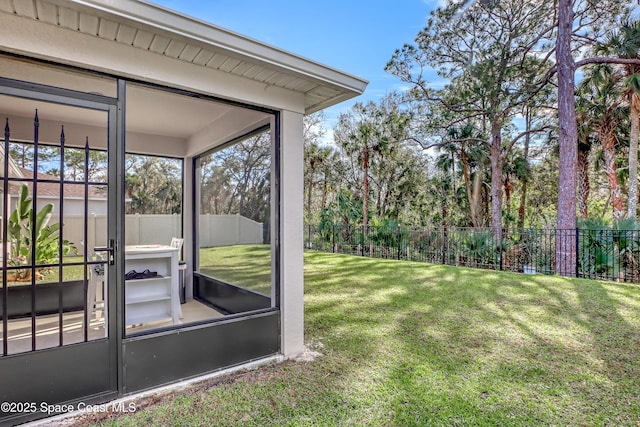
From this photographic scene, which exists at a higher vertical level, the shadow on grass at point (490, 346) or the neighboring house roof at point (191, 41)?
the neighboring house roof at point (191, 41)

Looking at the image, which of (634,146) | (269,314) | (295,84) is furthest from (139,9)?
(634,146)

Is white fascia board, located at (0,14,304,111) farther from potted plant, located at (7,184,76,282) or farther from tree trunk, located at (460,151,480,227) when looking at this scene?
tree trunk, located at (460,151,480,227)

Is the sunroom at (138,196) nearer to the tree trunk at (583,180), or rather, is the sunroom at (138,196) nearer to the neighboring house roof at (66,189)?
the neighboring house roof at (66,189)

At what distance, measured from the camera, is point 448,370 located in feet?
10.0

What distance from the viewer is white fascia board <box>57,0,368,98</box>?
205 cm

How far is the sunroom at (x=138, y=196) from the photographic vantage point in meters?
2.20

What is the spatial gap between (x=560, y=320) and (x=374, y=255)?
25.5ft

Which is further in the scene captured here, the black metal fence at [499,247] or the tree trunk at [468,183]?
the tree trunk at [468,183]

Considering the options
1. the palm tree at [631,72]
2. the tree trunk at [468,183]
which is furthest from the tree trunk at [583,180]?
the tree trunk at [468,183]

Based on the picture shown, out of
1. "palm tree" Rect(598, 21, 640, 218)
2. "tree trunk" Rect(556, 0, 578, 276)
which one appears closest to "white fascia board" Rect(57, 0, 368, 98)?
"tree trunk" Rect(556, 0, 578, 276)

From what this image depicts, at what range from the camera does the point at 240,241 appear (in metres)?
4.27

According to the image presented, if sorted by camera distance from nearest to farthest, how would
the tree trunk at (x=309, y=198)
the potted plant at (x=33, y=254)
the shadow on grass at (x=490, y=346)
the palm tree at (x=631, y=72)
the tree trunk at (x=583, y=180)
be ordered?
the shadow on grass at (x=490, y=346) < the potted plant at (x=33, y=254) < the palm tree at (x=631, y=72) < the tree trunk at (x=583, y=180) < the tree trunk at (x=309, y=198)

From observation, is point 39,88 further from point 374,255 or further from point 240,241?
point 374,255

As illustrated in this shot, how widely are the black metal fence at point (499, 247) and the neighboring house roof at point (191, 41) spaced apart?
24.2 feet
